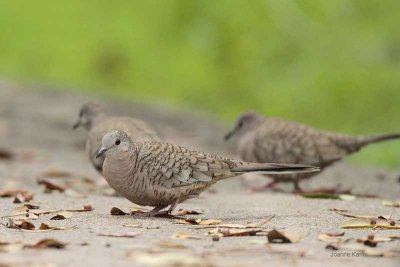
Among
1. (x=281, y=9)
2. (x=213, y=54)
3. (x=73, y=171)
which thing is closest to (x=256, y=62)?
(x=213, y=54)

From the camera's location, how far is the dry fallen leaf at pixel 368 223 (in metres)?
5.62

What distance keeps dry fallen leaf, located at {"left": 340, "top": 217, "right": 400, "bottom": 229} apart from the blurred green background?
525 cm

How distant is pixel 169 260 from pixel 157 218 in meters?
1.86

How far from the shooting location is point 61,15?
17.1 metres

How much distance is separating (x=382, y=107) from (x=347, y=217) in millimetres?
7452

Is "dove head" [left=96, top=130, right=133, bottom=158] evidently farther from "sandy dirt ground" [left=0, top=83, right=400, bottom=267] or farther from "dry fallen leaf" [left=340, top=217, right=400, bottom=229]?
"dry fallen leaf" [left=340, top=217, right=400, bottom=229]

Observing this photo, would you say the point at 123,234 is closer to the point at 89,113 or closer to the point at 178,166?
the point at 178,166

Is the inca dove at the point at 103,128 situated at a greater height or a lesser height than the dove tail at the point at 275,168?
greater

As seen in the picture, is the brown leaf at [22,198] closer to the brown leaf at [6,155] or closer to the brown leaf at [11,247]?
the brown leaf at [11,247]

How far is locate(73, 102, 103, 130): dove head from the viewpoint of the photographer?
899 cm

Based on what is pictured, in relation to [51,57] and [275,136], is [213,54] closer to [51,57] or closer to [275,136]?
[51,57]

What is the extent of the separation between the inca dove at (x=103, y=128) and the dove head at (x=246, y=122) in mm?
1172

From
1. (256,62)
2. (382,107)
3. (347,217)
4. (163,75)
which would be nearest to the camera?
(347,217)

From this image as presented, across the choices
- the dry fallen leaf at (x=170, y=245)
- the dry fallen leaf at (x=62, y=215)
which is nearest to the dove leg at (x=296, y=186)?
the dry fallen leaf at (x=62, y=215)
